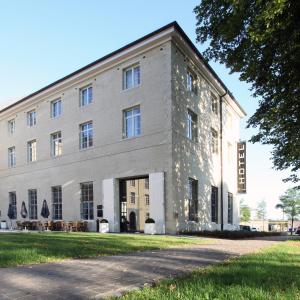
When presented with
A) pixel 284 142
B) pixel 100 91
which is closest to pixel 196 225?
pixel 284 142

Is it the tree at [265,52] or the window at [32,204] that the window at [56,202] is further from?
the tree at [265,52]

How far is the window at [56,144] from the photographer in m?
33.9

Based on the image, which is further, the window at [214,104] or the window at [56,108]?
the window at [214,104]

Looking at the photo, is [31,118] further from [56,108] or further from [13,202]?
[13,202]

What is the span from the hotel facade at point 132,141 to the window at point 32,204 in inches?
3.6

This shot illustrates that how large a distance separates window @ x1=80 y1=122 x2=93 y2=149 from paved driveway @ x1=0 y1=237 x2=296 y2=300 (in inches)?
876

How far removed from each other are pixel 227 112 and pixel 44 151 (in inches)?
702

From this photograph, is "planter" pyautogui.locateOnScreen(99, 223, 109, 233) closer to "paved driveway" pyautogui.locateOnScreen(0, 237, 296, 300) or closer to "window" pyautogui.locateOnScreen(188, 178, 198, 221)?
"window" pyautogui.locateOnScreen(188, 178, 198, 221)

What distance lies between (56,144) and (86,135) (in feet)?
14.6

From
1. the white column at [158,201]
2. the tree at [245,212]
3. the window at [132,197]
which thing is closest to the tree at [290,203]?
the tree at [245,212]

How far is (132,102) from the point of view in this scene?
2731 cm

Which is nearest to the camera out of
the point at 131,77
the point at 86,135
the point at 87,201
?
the point at 131,77

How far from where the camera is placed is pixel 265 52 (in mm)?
15469

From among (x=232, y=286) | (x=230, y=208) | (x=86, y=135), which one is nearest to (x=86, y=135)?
(x=86, y=135)
